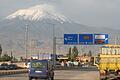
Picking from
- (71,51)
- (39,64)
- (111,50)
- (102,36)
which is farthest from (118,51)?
(71,51)

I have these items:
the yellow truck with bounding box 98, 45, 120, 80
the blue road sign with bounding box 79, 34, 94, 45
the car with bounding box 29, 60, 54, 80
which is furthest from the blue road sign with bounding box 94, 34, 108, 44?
the car with bounding box 29, 60, 54, 80

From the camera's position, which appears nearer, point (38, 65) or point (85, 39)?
point (38, 65)

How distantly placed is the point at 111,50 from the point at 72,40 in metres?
57.7

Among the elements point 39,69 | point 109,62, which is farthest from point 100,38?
point 39,69

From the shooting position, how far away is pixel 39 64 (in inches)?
1593

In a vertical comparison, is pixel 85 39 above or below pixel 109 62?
above

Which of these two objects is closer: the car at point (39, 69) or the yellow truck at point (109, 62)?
the yellow truck at point (109, 62)

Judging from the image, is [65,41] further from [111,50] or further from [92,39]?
[111,50]

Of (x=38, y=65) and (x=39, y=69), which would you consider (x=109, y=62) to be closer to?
(x=39, y=69)

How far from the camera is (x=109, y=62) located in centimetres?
3962

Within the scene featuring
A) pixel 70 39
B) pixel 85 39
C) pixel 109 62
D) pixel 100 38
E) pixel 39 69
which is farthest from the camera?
pixel 70 39

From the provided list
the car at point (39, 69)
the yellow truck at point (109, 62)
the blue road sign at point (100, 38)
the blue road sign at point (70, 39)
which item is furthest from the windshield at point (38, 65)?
the blue road sign at point (70, 39)

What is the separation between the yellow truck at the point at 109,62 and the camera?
130 feet

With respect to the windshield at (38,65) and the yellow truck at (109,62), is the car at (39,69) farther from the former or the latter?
the yellow truck at (109,62)
